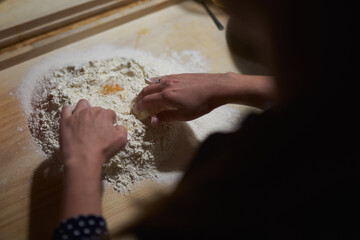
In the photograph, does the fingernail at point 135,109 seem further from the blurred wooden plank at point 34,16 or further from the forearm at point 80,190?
the blurred wooden plank at point 34,16

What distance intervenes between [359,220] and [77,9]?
97cm

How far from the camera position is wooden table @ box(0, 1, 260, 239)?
686mm

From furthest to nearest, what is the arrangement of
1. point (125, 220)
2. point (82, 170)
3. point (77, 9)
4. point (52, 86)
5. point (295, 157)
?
point (77, 9)
point (52, 86)
point (125, 220)
point (82, 170)
point (295, 157)

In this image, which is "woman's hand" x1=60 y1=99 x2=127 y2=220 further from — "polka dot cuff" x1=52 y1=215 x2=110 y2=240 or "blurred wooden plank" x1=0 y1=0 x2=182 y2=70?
"blurred wooden plank" x1=0 y1=0 x2=182 y2=70

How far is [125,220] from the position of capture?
703 mm

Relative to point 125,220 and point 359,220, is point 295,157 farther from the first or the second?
point 125,220

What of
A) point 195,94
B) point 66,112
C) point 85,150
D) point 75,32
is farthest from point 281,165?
point 75,32

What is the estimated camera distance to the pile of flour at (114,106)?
0.73 meters

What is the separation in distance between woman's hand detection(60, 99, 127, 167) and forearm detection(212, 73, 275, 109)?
260 mm

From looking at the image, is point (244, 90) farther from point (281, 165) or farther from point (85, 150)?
point (85, 150)

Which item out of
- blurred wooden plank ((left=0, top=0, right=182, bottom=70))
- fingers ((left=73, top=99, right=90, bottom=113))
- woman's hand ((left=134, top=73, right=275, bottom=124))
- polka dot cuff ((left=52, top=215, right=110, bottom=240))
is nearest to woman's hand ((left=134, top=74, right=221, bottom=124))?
woman's hand ((left=134, top=73, right=275, bottom=124))

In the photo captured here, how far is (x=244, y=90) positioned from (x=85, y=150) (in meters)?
0.42

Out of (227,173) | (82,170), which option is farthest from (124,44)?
(227,173)

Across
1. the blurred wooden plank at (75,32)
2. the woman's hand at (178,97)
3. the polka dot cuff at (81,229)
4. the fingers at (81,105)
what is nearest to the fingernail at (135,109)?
the woman's hand at (178,97)
